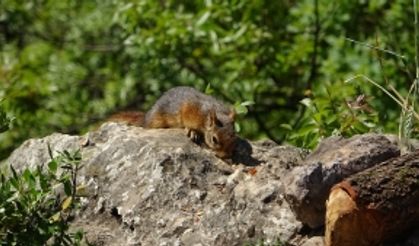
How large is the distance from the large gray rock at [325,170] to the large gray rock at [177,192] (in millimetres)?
184

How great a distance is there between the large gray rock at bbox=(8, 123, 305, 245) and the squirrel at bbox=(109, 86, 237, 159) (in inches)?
18.2

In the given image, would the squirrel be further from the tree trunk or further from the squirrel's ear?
the tree trunk

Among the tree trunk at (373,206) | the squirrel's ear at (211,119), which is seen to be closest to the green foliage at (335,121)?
the squirrel's ear at (211,119)

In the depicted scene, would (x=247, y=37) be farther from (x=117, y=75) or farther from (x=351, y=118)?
(x=351, y=118)

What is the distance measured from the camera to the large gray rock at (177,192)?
18.9 ft

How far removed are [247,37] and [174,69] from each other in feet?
3.06

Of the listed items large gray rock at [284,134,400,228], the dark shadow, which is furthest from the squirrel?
large gray rock at [284,134,400,228]

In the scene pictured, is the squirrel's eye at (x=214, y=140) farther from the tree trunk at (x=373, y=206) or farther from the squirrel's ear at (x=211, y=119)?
the tree trunk at (x=373, y=206)

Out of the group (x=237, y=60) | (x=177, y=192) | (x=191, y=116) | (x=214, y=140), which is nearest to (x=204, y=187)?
(x=177, y=192)

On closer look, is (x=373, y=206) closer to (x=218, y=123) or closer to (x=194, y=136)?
(x=194, y=136)

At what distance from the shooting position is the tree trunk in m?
5.26

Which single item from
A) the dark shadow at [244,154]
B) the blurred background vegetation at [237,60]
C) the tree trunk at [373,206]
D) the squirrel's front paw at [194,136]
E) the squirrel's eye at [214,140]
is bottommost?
the blurred background vegetation at [237,60]

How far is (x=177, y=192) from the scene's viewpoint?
598 cm

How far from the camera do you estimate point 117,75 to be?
1239cm
